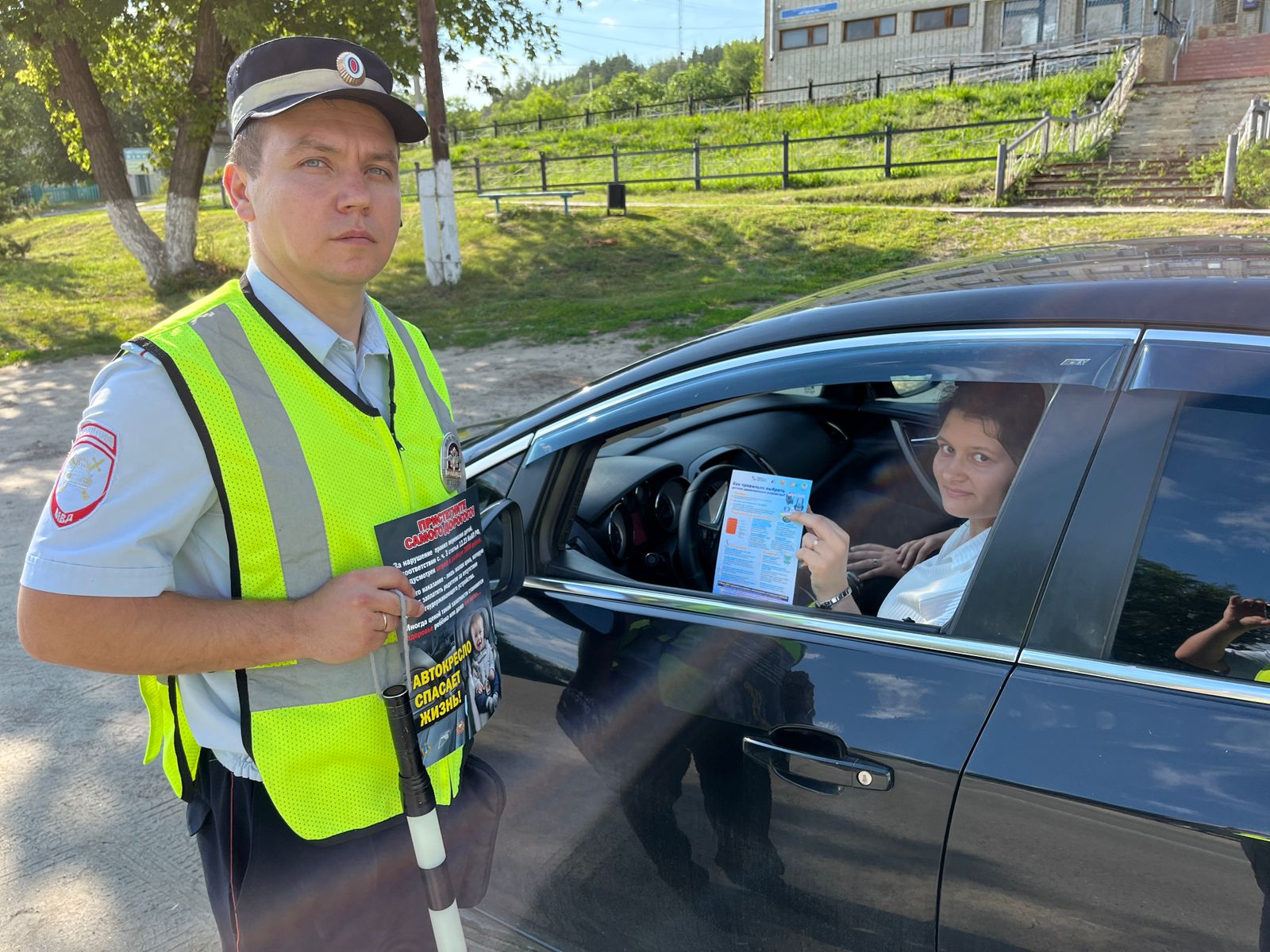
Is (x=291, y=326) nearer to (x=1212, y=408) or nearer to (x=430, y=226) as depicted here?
(x=1212, y=408)

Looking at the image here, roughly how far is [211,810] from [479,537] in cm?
63

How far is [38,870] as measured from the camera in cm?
285

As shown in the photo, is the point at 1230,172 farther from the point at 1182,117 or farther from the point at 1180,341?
the point at 1180,341

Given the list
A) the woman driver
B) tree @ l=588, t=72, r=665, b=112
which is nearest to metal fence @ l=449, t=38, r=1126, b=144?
tree @ l=588, t=72, r=665, b=112

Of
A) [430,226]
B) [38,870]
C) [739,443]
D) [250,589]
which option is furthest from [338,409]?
[430,226]

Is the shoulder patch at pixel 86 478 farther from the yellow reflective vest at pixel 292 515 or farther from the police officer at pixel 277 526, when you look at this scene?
the yellow reflective vest at pixel 292 515

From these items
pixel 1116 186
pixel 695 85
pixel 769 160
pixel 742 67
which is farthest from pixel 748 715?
pixel 742 67

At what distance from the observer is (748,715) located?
5.60 feet

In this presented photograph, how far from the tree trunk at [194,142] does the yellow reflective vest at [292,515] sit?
14881mm

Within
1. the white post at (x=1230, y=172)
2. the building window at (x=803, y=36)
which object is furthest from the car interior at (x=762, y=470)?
the building window at (x=803, y=36)

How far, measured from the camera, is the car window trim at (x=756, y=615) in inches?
61.5

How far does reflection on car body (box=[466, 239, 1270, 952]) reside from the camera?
1.37 metres

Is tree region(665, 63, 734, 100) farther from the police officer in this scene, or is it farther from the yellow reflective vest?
the yellow reflective vest

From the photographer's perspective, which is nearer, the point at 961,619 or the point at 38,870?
the point at 961,619
